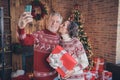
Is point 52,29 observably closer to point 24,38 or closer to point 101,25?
point 24,38

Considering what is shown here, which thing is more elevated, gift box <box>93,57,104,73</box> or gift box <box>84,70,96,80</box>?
gift box <box>93,57,104,73</box>

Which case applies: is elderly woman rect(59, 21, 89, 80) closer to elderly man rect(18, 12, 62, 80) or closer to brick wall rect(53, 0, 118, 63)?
elderly man rect(18, 12, 62, 80)

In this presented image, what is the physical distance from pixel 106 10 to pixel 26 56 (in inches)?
103

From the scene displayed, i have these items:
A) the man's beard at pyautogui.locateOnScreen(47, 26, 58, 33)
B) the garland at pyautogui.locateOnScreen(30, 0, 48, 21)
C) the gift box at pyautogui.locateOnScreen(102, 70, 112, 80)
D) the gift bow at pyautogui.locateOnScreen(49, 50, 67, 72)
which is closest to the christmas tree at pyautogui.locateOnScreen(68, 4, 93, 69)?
the gift box at pyautogui.locateOnScreen(102, 70, 112, 80)

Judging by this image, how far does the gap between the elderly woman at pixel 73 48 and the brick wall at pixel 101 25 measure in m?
3.05

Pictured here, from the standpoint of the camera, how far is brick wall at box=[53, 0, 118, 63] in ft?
16.3

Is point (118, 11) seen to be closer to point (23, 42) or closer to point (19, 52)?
point (19, 52)

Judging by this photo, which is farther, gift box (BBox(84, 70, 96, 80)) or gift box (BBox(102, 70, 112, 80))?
gift box (BBox(102, 70, 112, 80))

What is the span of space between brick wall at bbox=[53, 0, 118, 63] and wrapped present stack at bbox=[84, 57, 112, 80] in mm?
275

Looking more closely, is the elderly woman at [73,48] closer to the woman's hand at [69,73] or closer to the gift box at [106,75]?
the woman's hand at [69,73]

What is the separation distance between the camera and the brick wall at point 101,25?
16.3 ft

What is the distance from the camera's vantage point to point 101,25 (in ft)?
17.2

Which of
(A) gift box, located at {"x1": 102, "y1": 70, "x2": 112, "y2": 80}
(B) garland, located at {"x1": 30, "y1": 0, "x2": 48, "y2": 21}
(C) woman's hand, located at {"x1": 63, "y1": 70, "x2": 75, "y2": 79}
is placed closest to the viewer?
(C) woman's hand, located at {"x1": 63, "y1": 70, "x2": 75, "y2": 79}

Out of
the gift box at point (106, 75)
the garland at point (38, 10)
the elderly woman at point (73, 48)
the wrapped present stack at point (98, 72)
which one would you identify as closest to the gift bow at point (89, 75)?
the wrapped present stack at point (98, 72)
